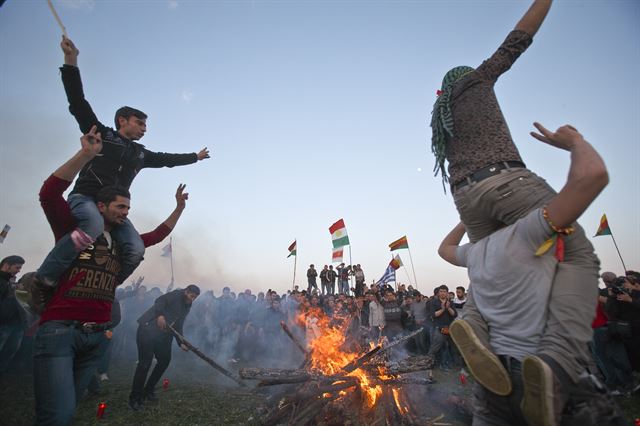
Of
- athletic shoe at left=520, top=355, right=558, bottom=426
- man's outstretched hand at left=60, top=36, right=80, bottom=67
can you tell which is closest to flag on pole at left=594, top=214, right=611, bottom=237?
athletic shoe at left=520, top=355, right=558, bottom=426

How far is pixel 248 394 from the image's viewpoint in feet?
25.3

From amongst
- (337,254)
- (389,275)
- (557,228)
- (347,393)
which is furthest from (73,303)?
(389,275)

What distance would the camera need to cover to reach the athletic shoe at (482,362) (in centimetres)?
162

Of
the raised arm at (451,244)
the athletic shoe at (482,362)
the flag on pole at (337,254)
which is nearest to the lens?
the athletic shoe at (482,362)

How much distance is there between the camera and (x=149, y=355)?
6.80 meters

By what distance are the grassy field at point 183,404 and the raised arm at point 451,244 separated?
435 cm

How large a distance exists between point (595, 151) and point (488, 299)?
0.94 meters

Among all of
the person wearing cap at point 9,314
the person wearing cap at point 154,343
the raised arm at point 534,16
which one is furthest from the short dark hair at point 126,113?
the person wearing cap at point 9,314

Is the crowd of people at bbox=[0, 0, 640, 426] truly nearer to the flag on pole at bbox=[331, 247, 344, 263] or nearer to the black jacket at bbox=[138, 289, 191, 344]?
the black jacket at bbox=[138, 289, 191, 344]

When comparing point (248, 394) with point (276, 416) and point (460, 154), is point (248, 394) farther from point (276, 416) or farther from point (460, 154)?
point (460, 154)

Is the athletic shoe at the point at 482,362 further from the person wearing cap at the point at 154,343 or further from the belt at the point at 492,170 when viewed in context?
the person wearing cap at the point at 154,343

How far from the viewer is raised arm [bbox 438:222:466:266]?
2.62 m

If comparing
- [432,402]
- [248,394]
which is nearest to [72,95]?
[248,394]

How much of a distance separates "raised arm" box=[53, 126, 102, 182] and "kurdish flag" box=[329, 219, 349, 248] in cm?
1672
